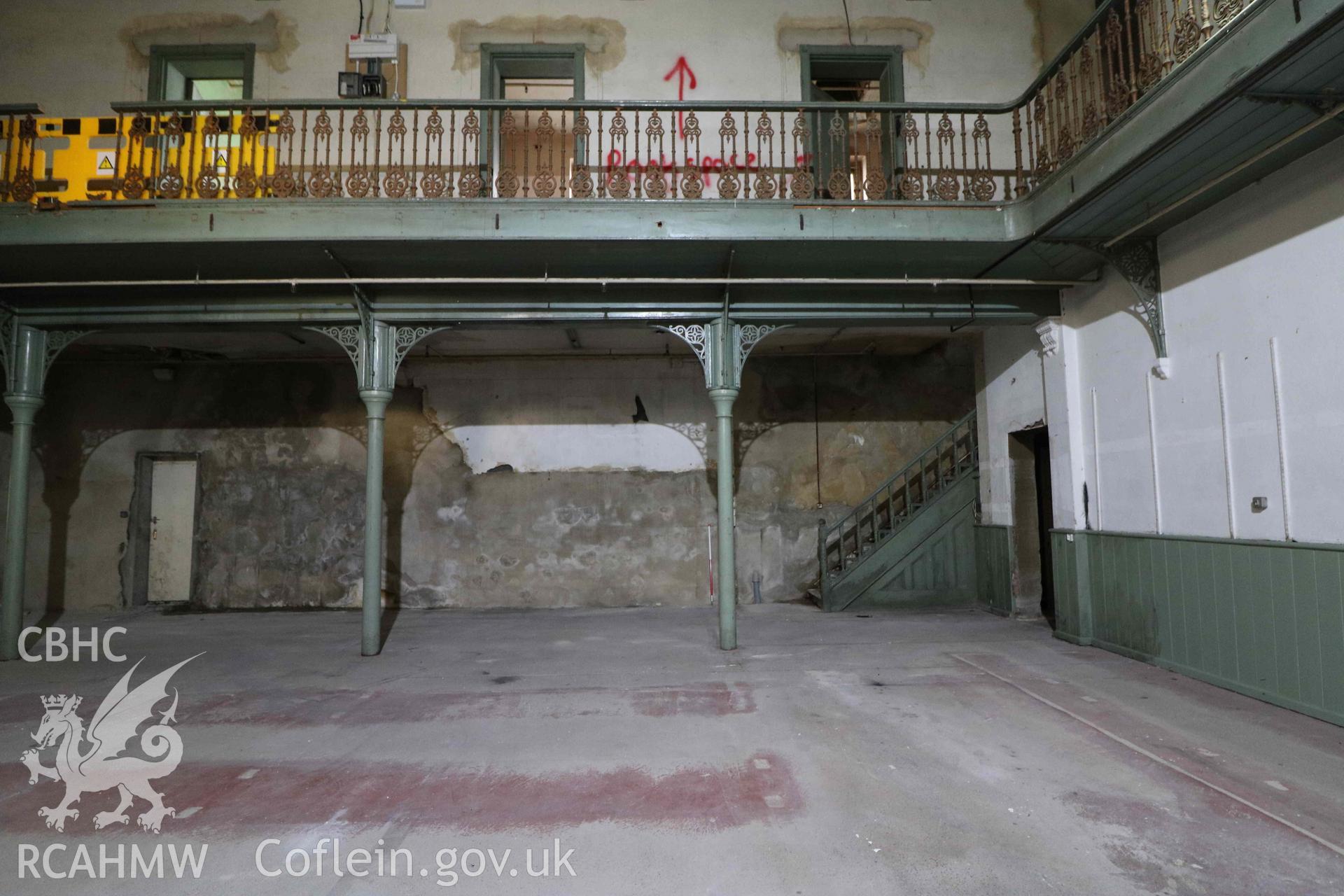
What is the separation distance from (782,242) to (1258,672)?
15.7ft

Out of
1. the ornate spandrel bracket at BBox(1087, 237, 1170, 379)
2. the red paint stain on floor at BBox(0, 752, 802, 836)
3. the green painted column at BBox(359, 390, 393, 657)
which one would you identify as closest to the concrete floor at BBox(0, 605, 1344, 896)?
the red paint stain on floor at BBox(0, 752, 802, 836)

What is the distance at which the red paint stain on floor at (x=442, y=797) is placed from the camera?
3121mm

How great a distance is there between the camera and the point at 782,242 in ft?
18.5

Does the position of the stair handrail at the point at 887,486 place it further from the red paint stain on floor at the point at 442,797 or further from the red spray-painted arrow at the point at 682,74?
the red spray-painted arrow at the point at 682,74

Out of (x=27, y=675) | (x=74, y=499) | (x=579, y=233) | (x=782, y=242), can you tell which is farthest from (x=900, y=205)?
(x=74, y=499)

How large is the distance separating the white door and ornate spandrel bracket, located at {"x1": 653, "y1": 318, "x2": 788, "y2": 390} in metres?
8.07

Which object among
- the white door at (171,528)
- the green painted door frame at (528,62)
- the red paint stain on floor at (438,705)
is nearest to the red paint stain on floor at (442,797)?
the red paint stain on floor at (438,705)

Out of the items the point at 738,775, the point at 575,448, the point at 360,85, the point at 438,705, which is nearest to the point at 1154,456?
the point at 738,775

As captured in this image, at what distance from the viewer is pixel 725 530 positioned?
6.42 metres

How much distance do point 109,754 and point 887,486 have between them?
27.8 feet

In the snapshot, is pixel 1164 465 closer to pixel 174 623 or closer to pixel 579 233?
pixel 579 233

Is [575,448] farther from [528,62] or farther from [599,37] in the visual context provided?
[599,37]

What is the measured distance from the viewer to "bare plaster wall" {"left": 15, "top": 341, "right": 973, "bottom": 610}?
9.43m

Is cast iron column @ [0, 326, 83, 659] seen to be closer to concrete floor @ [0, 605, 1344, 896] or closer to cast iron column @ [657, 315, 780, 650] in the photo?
concrete floor @ [0, 605, 1344, 896]
